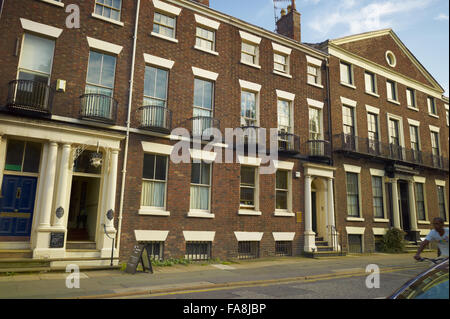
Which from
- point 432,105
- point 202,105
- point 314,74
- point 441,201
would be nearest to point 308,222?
point 202,105

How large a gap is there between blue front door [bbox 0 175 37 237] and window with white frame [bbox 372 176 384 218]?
58.8 feet

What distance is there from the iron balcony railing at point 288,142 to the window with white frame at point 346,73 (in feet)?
21.0

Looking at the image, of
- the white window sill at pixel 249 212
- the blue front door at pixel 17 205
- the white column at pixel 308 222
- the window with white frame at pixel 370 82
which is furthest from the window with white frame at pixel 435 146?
the blue front door at pixel 17 205

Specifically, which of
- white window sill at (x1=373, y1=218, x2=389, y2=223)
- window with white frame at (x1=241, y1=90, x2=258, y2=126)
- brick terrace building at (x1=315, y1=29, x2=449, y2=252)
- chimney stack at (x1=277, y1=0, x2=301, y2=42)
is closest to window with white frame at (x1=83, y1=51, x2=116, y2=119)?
window with white frame at (x1=241, y1=90, x2=258, y2=126)

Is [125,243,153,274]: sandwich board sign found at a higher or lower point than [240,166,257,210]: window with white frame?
lower

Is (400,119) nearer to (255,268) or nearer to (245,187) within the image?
(245,187)

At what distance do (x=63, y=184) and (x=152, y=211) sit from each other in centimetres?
337

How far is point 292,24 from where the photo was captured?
20.5 meters

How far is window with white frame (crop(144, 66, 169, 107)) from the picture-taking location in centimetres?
1413

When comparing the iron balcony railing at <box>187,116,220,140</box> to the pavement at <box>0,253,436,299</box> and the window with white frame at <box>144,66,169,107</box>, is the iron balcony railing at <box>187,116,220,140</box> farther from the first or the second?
the pavement at <box>0,253,436,299</box>

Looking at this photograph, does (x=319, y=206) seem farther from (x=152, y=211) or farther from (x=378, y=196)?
(x=152, y=211)

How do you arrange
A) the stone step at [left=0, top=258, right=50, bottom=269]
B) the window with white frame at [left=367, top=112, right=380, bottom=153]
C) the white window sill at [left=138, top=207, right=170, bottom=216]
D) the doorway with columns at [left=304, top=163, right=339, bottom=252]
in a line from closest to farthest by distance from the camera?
the stone step at [left=0, top=258, right=50, bottom=269] < the white window sill at [left=138, top=207, right=170, bottom=216] < the doorway with columns at [left=304, top=163, right=339, bottom=252] < the window with white frame at [left=367, top=112, right=380, bottom=153]

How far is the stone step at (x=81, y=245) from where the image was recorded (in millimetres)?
11780

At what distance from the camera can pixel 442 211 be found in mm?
24266
